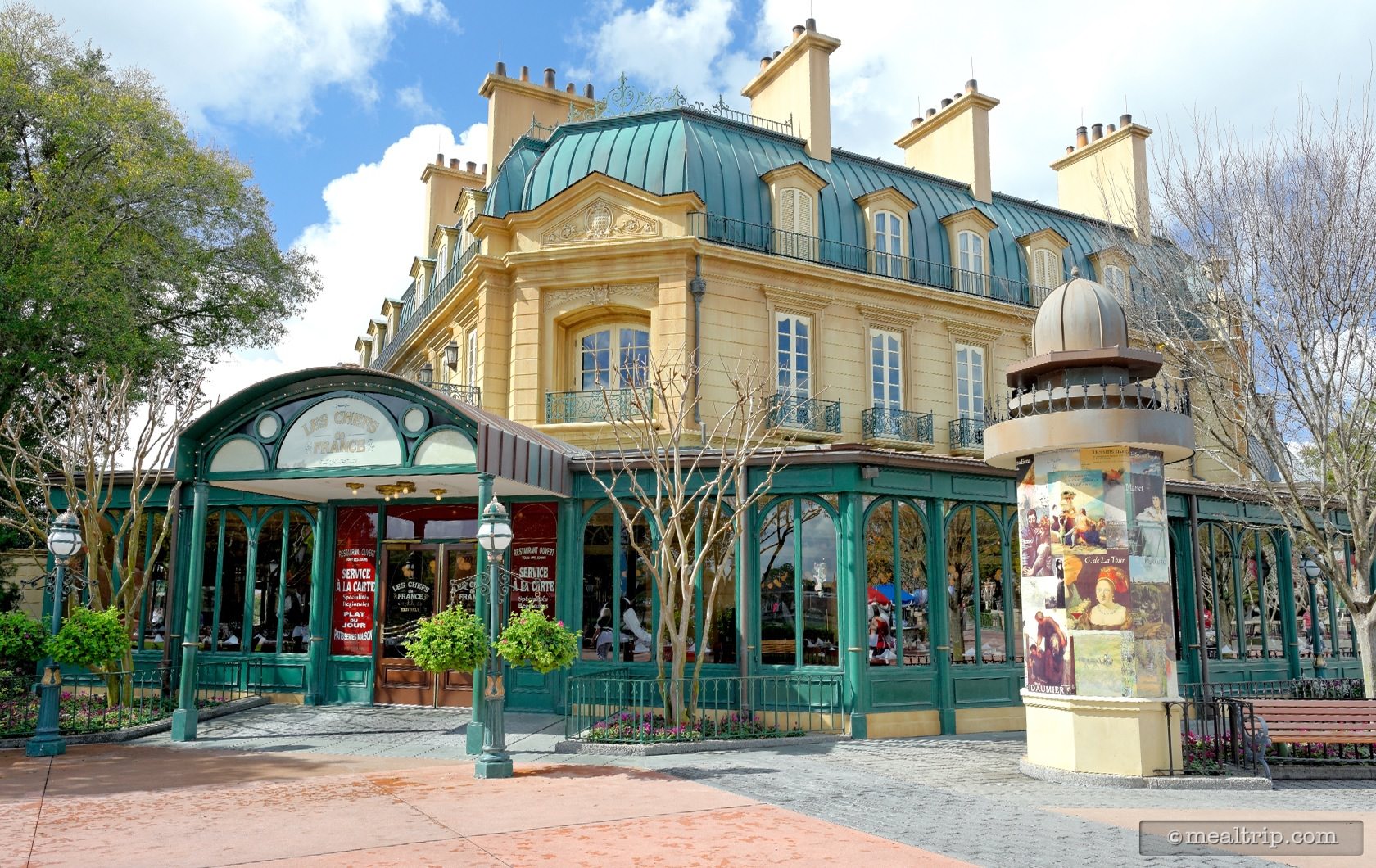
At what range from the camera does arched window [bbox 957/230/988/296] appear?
72.6 feet

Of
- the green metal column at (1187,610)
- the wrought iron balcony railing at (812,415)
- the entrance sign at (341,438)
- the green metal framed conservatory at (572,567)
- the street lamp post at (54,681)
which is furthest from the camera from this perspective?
the wrought iron balcony railing at (812,415)

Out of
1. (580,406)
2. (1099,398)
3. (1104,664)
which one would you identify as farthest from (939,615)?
(580,406)

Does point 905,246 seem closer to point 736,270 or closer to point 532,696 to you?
point 736,270

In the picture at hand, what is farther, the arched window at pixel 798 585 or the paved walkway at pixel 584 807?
the arched window at pixel 798 585

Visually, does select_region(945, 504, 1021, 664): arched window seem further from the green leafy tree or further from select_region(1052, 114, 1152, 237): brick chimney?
the green leafy tree

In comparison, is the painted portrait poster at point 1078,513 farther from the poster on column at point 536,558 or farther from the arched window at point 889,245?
the arched window at point 889,245

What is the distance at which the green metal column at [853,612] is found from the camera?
43.0ft

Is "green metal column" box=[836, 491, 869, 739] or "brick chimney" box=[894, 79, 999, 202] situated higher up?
"brick chimney" box=[894, 79, 999, 202]

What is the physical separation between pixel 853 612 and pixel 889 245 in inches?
409

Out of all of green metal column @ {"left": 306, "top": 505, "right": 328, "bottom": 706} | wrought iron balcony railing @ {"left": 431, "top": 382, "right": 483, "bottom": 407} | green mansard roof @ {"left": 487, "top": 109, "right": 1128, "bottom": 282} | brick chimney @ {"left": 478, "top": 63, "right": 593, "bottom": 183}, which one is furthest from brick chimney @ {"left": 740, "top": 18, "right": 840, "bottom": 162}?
green metal column @ {"left": 306, "top": 505, "right": 328, "bottom": 706}

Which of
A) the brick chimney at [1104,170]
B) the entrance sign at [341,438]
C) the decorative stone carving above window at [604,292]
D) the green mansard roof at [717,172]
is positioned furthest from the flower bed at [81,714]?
the brick chimney at [1104,170]

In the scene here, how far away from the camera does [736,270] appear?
19203mm

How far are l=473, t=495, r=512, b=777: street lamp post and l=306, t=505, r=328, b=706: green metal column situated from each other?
17.7ft

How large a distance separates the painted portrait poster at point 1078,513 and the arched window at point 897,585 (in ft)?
11.3
